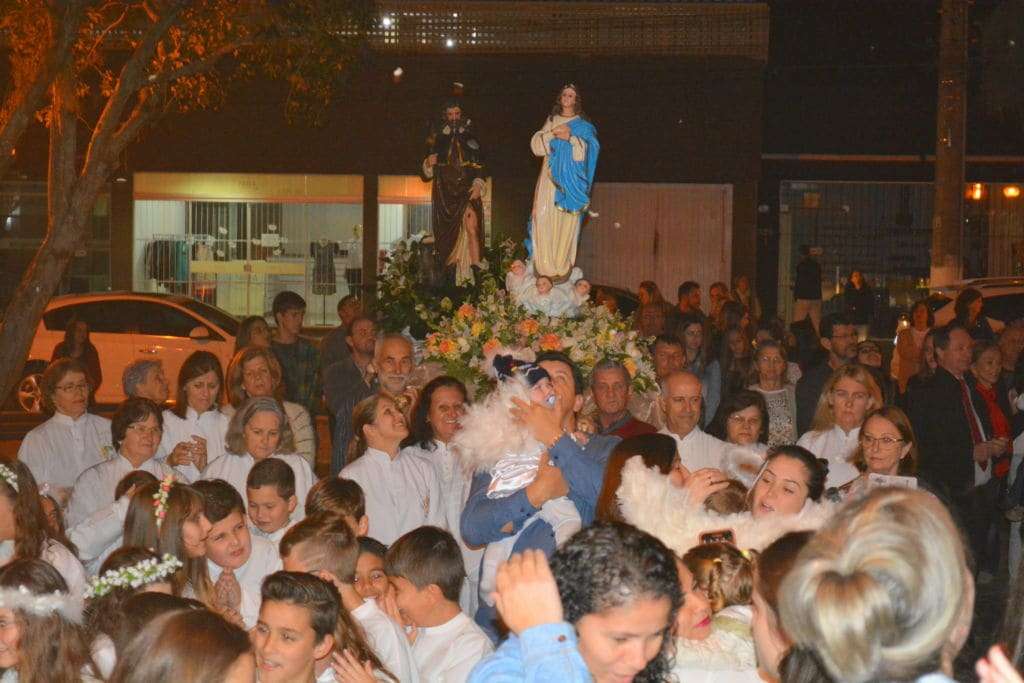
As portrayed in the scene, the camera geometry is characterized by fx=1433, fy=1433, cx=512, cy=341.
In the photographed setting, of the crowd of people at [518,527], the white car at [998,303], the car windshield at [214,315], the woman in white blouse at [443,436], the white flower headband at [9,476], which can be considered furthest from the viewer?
the car windshield at [214,315]

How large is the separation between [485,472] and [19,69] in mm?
11715

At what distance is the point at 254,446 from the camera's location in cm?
774

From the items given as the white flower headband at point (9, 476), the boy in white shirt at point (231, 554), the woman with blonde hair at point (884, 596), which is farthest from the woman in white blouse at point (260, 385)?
the woman with blonde hair at point (884, 596)

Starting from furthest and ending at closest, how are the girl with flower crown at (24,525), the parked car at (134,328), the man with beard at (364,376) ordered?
the parked car at (134,328), the man with beard at (364,376), the girl with flower crown at (24,525)

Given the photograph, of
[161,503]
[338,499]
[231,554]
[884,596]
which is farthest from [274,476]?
[884,596]

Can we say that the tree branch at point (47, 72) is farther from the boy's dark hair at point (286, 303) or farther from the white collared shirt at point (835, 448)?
the white collared shirt at point (835, 448)

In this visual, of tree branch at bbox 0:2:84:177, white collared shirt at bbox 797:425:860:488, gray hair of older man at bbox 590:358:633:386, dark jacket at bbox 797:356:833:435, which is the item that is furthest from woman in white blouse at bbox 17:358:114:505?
tree branch at bbox 0:2:84:177

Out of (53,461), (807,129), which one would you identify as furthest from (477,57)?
(53,461)

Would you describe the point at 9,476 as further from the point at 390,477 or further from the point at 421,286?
the point at 421,286

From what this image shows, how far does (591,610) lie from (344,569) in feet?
7.95

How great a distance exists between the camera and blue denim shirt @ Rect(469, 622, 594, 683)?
3010mm

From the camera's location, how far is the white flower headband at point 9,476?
19.3 ft

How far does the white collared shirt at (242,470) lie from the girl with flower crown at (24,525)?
5.88 ft

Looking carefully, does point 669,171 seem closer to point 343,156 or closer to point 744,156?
point 744,156
